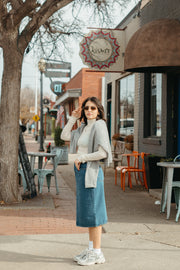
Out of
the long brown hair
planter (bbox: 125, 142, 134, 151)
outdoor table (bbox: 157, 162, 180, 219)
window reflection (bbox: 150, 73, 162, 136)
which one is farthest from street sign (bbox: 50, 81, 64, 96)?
the long brown hair

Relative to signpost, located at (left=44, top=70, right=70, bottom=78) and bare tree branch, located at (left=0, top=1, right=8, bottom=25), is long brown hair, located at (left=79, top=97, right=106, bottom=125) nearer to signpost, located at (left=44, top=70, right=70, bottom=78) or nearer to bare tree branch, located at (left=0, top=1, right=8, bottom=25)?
bare tree branch, located at (left=0, top=1, right=8, bottom=25)

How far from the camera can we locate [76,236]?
18.6 ft

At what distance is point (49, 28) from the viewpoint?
998 cm

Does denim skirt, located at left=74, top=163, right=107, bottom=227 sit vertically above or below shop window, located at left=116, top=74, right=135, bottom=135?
below

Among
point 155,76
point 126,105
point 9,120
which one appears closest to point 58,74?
point 126,105

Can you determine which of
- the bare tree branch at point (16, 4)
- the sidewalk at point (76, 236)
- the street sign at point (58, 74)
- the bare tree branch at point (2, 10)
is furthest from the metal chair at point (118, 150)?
the street sign at point (58, 74)

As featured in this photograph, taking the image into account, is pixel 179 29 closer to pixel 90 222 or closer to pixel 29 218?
pixel 29 218

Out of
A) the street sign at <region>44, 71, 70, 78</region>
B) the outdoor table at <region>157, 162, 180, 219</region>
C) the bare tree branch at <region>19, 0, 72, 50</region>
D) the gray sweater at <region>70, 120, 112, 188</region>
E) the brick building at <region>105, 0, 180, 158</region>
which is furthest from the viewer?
the street sign at <region>44, 71, 70, 78</region>

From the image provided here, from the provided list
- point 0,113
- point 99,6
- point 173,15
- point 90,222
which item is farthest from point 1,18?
point 90,222

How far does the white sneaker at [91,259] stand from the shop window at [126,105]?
9.13 m

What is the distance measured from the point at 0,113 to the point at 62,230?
2939mm

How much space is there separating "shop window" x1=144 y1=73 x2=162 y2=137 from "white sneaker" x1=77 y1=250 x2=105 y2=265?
6.45 meters

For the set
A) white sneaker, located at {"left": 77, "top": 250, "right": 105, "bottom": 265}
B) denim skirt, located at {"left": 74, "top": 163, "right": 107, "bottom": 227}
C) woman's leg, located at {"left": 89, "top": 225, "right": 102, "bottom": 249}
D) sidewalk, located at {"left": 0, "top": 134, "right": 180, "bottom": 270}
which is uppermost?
denim skirt, located at {"left": 74, "top": 163, "right": 107, "bottom": 227}

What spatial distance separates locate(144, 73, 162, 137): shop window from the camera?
10.7 m
